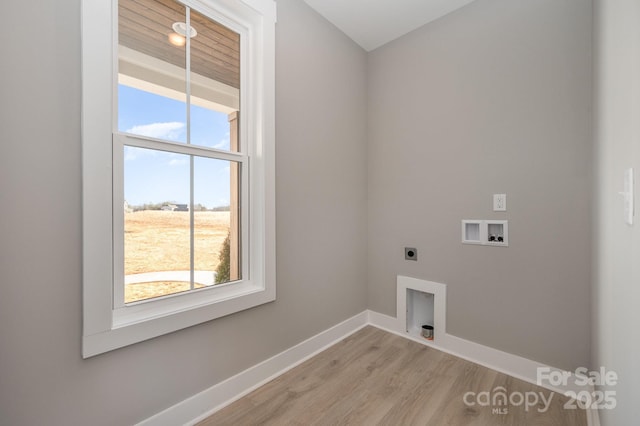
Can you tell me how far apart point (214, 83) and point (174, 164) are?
578 millimetres

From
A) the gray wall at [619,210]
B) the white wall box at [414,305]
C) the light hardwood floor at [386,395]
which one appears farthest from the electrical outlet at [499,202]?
the light hardwood floor at [386,395]

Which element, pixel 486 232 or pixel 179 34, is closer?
pixel 179 34

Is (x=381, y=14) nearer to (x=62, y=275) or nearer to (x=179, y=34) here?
(x=179, y=34)

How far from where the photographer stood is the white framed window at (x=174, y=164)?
1.18 metres

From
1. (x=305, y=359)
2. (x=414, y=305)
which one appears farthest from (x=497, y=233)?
(x=305, y=359)

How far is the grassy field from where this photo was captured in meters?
1.35

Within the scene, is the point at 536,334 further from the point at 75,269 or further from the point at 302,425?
the point at 75,269

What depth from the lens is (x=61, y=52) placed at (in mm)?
1104

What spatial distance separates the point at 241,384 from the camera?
169cm

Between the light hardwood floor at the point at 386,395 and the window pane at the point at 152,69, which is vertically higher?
the window pane at the point at 152,69

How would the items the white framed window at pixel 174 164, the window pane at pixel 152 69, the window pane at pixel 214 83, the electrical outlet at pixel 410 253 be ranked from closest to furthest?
1. the white framed window at pixel 174 164
2. the window pane at pixel 152 69
3. the window pane at pixel 214 83
4. the electrical outlet at pixel 410 253

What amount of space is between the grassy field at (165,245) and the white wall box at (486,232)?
1769 millimetres

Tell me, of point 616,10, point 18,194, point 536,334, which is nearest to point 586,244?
point 536,334

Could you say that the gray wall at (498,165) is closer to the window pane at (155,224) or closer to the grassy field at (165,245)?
the grassy field at (165,245)
